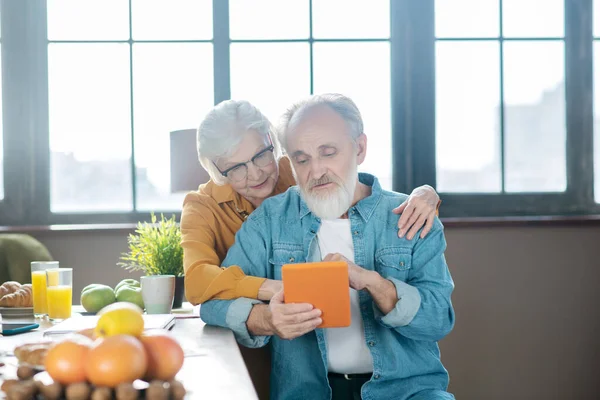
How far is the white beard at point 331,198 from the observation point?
1842 mm

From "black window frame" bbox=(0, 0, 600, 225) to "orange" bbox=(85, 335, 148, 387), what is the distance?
8.44ft

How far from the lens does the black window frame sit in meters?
3.46

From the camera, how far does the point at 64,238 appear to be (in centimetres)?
336

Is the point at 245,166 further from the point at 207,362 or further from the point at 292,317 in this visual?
the point at 207,362

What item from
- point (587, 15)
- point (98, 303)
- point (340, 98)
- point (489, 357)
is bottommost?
point (489, 357)

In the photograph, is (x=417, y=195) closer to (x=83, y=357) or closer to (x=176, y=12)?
(x=83, y=357)

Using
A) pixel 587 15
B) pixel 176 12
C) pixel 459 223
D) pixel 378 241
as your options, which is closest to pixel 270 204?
pixel 378 241

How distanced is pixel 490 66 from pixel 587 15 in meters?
0.57

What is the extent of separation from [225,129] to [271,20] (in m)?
1.63

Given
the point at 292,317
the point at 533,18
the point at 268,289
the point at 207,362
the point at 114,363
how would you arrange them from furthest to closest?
1. the point at 533,18
2. the point at 268,289
3. the point at 292,317
4. the point at 207,362
5. the point at 114,363

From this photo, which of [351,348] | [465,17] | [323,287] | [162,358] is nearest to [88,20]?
[465,17]

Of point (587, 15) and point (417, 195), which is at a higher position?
point (587, 15)

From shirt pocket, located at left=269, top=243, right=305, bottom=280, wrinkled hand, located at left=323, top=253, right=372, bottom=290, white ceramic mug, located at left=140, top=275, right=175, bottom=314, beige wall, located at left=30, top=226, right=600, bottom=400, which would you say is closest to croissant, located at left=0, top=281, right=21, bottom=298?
white ceramic mug, located at left=140, top=275, right=175, bottom=314

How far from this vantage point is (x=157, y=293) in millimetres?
1976
